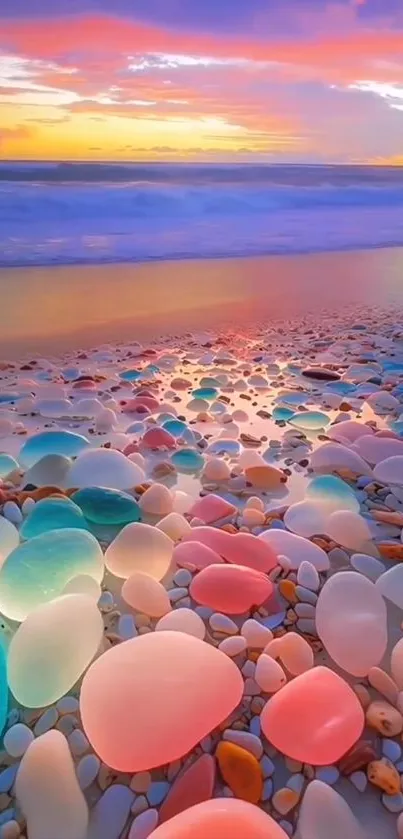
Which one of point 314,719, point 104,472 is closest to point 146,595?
point 314,719

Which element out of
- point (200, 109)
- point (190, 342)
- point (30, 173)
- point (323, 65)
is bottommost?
point (190, 342)

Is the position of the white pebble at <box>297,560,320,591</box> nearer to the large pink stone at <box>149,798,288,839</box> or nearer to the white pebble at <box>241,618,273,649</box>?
the white pebble at <box>241,618,273,649</box>

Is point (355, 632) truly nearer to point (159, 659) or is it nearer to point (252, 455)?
point (159, 659)

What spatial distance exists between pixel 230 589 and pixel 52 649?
0.24 meters

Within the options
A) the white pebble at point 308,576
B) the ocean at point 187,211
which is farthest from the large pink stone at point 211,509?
the ocean at point 187,211

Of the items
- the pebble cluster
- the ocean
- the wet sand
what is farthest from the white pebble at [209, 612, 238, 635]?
the ocean

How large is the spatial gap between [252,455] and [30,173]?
7062 millimetres

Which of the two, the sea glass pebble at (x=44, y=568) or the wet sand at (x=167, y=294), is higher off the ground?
the sea glass pebble at (x=44, y=568)

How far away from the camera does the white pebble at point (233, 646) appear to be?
80 centimetres

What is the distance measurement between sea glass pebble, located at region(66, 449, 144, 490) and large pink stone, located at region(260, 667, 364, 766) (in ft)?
1.91

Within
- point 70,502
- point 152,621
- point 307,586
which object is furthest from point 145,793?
point 70,502

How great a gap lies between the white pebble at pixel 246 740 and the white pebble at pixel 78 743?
147 mm

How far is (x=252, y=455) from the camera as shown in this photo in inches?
52.2

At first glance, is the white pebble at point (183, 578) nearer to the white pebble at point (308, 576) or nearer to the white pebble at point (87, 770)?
the white pebble at point (308, 576)
